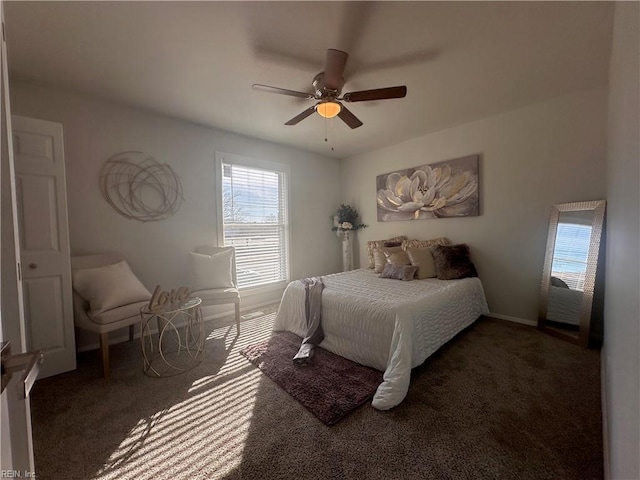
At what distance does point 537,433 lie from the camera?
1424 millimetres

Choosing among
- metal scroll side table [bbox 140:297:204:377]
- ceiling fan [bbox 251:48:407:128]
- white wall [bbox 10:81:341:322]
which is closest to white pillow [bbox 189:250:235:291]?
white wall [bbox 10:81:341:322]

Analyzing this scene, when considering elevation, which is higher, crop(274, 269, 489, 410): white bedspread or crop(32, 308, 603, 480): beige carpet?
crop(274, 269, 489, 410): white bedspread

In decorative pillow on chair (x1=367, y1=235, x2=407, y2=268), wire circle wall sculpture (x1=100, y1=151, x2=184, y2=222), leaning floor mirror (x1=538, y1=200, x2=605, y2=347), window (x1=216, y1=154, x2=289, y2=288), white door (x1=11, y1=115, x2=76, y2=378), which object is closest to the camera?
white door (x1=11, y1=115, x2=76, y2=378)

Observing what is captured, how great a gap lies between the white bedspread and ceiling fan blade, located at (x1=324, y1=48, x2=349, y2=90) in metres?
1.80

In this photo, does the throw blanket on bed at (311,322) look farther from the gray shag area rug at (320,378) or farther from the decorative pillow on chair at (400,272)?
the decorative pillow on chair at (400,272)

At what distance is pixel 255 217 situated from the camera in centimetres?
387

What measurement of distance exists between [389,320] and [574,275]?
2192 mm

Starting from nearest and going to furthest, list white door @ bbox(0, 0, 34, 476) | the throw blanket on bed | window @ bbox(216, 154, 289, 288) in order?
1. white door @ bbox(0, 0, 34, 476)
2. the throw blanket on bed
3. window @ bbox(216, 154, 289, 288)

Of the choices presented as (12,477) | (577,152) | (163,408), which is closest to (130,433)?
(163,408)

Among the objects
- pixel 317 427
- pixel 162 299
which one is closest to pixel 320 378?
pixel 317 427

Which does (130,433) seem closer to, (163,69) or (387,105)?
(163,69)

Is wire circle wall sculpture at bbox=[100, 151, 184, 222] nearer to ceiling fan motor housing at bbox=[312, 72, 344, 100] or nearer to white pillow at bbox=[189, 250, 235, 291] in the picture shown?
→ white pillow at bbox=[189, 250, 235, 291]

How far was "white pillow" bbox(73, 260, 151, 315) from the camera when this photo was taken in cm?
216

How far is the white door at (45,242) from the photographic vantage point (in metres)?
1.95
